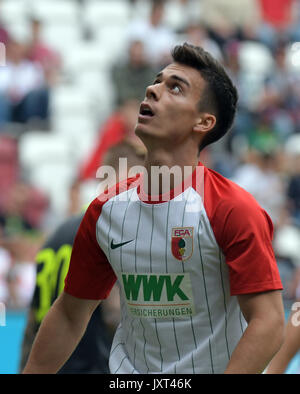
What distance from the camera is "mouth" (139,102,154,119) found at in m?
3.16

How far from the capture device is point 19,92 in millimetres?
10289

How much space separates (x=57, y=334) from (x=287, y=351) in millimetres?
1009

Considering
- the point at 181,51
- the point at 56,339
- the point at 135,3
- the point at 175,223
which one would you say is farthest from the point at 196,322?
the point at 135,3

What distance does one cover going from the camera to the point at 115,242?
3.18 metres

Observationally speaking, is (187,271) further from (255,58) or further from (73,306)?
(255,58)

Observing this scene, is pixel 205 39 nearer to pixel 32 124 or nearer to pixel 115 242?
pixel 32 124

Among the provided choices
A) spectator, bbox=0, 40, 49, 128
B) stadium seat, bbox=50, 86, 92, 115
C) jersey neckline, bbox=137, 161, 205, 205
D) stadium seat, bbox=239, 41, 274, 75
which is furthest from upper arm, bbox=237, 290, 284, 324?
stadium seat, bbox=239, 41, 274, 75

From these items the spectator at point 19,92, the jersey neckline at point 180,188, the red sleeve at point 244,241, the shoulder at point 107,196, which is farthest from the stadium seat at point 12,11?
the red sleeve at point 244,241

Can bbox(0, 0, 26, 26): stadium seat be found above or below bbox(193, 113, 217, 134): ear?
above

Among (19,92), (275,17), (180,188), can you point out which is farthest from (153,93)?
(275,17)

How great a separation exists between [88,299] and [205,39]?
8969mm

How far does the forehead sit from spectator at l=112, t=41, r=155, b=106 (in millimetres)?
7305

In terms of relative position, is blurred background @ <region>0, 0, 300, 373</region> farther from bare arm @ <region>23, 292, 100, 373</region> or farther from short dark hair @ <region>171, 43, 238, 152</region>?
short dark hair @ <region>171, 43, 238, 152</region>

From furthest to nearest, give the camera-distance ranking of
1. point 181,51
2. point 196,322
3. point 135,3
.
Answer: point 135,3, point 181,51, point 196,322
